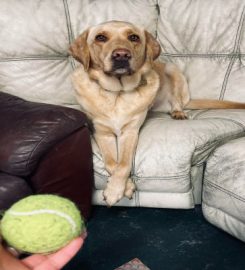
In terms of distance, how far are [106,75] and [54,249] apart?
0.99 m

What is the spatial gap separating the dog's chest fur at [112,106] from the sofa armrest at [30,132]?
10.5 inches

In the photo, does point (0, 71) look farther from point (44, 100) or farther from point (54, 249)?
point (54, 249)

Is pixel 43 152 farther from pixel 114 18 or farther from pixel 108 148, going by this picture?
pixel 114 18

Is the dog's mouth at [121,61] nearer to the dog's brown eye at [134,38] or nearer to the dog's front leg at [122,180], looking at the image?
the dog's brown eye at [134,38]

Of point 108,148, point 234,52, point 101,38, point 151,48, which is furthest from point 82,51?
point 234,52

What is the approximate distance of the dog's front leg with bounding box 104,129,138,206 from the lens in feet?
5.17

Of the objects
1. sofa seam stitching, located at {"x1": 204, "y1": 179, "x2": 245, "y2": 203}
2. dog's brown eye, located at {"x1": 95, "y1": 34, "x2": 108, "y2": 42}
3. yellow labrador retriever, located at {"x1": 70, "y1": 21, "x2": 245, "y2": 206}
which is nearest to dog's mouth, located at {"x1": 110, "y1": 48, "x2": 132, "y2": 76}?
yellow labrador retriever, located at {"x1": 70, "y1": 21, "x2": 245, "y2": 206}

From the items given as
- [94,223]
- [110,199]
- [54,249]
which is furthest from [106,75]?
[54,249]

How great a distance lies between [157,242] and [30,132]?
0.71m

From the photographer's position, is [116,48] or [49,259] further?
[116,48]

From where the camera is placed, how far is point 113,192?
159 centimetres

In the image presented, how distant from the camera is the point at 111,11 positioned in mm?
2070

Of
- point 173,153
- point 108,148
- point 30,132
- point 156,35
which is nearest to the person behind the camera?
point 30,132

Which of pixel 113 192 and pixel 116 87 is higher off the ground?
pixel 116 87
